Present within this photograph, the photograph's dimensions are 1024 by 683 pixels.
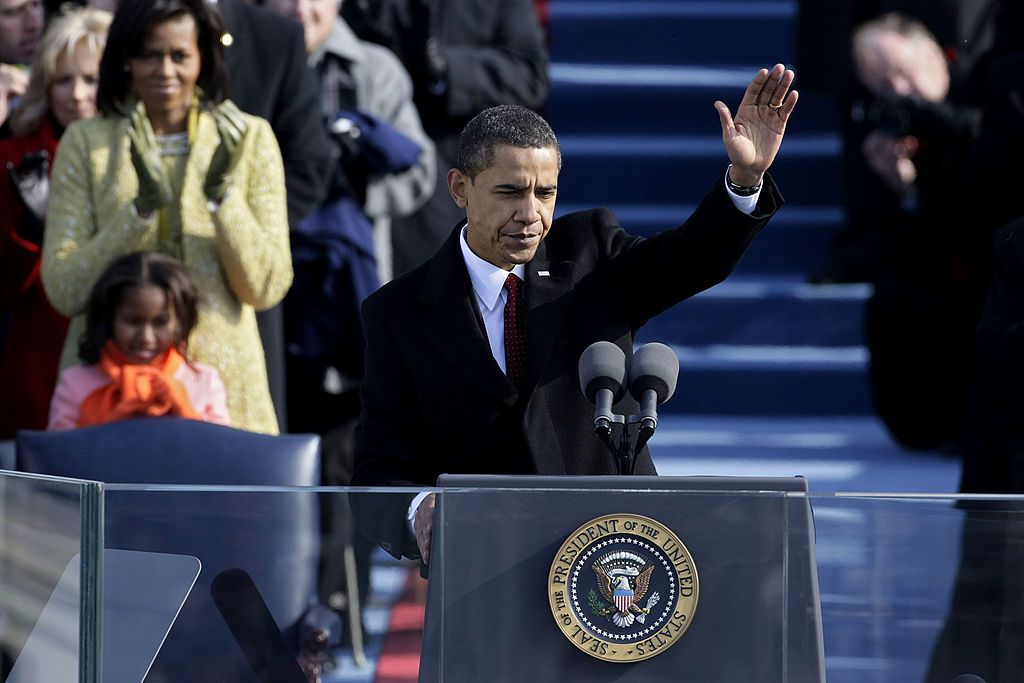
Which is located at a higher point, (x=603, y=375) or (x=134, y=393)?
(x=134, y=393)

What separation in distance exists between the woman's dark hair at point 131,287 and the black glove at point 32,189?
49cm

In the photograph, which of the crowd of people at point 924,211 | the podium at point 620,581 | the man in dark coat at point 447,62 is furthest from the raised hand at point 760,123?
the man in dark coat at point 447,62

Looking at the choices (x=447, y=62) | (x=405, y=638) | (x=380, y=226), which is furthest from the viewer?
(x=447, y=62)

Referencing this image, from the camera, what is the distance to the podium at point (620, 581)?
237 centimetres

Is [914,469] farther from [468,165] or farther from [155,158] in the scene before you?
[468,165]

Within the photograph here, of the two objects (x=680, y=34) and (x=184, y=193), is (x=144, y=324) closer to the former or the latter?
(x=184, y=193)

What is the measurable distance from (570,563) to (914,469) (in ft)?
12.3

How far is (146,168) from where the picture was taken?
168 inches

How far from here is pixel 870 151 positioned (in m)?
6.14

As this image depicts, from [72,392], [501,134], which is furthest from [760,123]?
[72,392]

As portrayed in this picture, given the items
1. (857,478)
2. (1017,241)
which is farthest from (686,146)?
(1017,241)

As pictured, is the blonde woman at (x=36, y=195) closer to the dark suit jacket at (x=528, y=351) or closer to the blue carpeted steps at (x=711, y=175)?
the dark suit jacket at (x=528, y=351)

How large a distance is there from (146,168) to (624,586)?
89.2 inches

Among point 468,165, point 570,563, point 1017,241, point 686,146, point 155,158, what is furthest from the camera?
point 686,146
